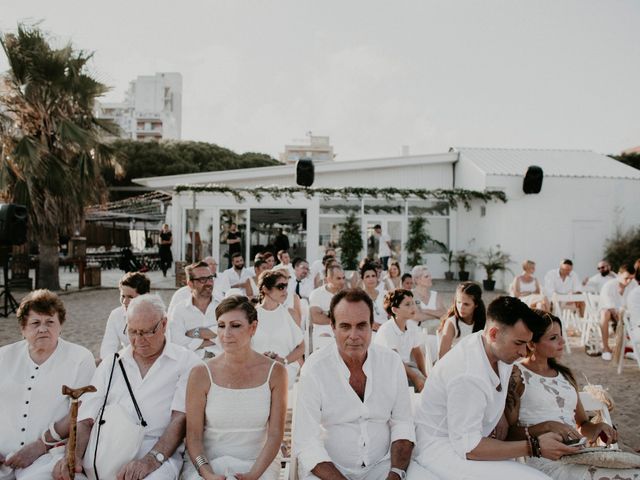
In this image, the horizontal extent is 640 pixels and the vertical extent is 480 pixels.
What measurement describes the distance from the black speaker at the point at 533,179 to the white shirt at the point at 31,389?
16243 millimetres

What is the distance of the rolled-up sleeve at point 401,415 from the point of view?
272cm

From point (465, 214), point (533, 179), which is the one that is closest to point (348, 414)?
point (533, 179)

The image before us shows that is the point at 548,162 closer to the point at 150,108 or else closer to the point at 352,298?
the point at 352,298

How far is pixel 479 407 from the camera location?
2.48 m

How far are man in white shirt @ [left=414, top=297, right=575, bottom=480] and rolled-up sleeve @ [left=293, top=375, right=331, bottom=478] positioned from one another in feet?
1.85

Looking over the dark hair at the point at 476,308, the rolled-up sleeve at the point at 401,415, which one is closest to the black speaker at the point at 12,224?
the dark hair at the point at 476,308

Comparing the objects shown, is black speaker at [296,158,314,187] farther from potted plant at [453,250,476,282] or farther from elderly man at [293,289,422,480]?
elderly man at [293,289,422,480]

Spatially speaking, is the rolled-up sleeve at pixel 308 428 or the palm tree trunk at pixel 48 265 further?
the palm tree trunk at pixel 48 265

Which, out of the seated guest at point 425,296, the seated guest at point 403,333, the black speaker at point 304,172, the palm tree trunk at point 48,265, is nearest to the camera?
the seated guest at point 403,333

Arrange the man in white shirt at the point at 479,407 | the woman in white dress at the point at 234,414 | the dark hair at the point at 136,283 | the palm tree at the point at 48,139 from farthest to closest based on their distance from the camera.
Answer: the palm tree at the point at 48,139
the dark hair at the point at 136,283
the woman in white dress at the point at 234,414
the man in white shirt at the point at 479,407

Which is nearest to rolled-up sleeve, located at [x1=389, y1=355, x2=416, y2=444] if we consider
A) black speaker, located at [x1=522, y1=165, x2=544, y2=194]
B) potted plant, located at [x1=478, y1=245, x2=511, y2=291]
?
potted plant, located at [x1=478, y1=245, x2=511, y2=291]

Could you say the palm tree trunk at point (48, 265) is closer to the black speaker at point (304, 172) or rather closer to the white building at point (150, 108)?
the black speaker at point (304, 172)

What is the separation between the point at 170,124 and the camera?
7612cm

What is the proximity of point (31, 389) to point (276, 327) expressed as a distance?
2.17 metres
